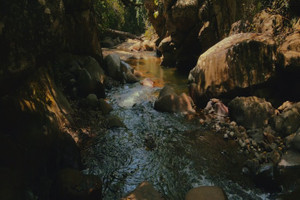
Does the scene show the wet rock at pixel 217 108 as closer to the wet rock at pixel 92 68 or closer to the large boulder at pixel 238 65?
the large boulder at pixel 238 65

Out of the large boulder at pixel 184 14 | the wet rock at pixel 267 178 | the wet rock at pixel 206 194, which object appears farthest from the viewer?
the large boulder at pixel 184 14

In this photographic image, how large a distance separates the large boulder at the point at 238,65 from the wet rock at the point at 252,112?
0.64 meters

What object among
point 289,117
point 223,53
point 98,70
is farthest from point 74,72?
point 289,117

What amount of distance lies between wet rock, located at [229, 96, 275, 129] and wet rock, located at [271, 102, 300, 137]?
46cm

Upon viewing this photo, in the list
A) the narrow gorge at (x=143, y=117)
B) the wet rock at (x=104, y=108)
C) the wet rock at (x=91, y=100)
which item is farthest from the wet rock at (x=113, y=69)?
the wet rock at (x=91, y=100)

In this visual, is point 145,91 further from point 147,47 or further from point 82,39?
point 147,47

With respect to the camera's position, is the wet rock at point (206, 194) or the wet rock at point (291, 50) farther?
the wet rock at point (291, 50)

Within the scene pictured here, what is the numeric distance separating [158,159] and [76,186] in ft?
7.10

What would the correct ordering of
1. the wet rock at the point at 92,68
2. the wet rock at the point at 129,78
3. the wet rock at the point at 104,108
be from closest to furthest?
1. the wet rock at the point at 104,108
2. the wet rock at the point at 92,68
3. the wet rock at the point at 129,78

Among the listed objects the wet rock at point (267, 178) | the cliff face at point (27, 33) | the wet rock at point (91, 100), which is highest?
the cliff face at point (27, 33)

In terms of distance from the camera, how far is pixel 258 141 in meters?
5.58

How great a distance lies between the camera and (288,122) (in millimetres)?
5461

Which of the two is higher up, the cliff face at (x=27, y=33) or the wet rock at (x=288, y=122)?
the cliff face at (x=27, y=33)

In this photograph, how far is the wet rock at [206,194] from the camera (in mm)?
3818
